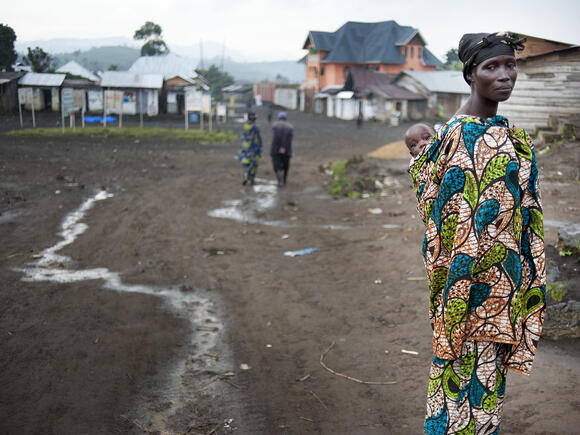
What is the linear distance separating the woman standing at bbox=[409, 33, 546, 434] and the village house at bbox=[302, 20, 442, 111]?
170ft

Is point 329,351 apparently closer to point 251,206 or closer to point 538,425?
point 538,425

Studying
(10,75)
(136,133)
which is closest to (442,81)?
(136,133)

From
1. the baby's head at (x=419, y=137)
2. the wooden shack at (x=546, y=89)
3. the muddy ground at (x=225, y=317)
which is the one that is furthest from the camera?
the wooden shack at (x=546, y=89)

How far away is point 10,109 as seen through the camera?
26.2 meters

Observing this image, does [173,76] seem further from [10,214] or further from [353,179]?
[10,214]

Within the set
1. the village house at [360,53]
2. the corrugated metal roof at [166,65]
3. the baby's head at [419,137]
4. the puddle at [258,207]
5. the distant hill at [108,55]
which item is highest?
the distant hill at [108,55]

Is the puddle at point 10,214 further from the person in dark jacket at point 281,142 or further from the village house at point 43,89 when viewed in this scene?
the village house at point 43,89

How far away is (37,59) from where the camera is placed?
3331 centimetres

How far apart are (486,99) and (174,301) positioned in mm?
4303

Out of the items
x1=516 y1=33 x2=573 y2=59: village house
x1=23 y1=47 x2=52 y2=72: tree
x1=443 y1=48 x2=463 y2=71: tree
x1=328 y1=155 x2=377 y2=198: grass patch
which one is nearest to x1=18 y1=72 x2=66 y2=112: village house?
x1=23 y1=47 x2=52 y2=72: tree

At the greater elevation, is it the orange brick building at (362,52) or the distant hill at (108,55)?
the distant hill at (108,55)

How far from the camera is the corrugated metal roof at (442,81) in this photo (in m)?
40.3

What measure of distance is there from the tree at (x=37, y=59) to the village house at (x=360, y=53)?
25.7 metres

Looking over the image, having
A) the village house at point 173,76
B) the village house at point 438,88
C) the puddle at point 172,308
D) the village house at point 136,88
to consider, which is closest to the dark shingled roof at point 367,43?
the village house at point 438,88
